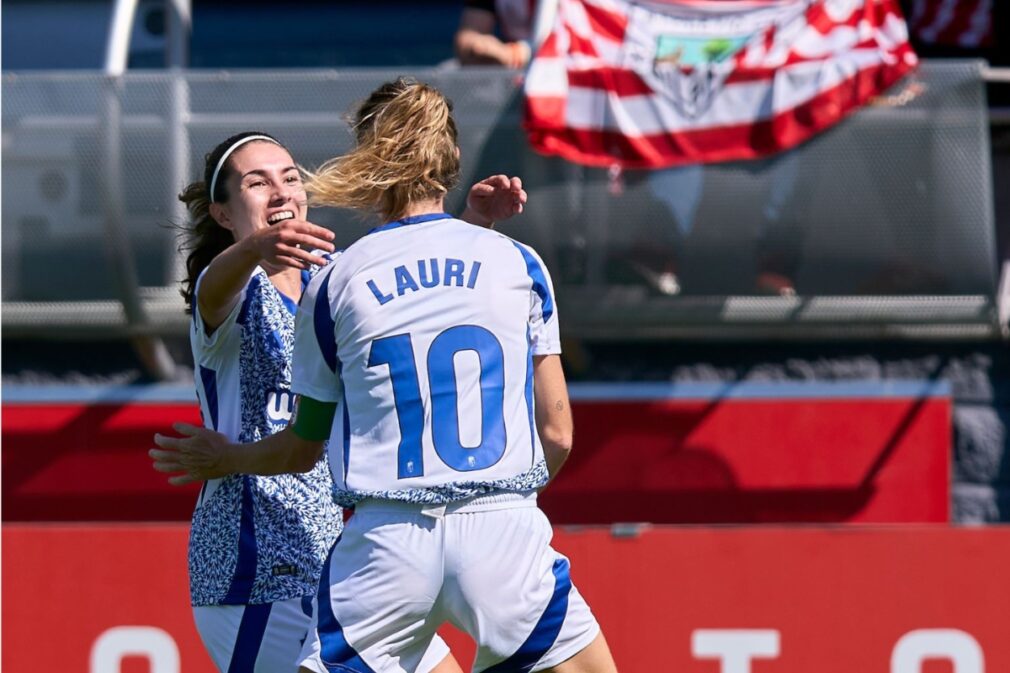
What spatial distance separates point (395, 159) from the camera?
2430mm

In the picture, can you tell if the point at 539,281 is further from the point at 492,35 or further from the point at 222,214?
the point at 492,35

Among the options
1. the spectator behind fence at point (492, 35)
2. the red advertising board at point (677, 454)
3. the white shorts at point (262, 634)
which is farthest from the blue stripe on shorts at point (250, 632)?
the spectator behind fence at point (492, 35)

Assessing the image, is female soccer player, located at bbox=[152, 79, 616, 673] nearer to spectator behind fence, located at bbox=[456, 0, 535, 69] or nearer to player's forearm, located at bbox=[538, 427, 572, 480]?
player's forearm, located at bbox=[538, 427, 572, 480]

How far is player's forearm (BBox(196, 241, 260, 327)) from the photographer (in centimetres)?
251

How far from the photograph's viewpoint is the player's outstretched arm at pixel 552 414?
2.55 m

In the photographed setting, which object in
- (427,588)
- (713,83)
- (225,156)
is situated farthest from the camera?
(713,83)

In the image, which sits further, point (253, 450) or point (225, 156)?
point (225, 156)

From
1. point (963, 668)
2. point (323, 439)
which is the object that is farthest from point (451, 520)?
point (963, 668)

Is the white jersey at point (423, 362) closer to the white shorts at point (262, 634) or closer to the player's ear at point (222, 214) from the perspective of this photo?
the white shorts at point (262, 634)

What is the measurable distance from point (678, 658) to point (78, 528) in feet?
5.57

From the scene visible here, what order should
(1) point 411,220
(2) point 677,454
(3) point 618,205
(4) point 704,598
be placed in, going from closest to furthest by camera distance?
(1) point 411,220 → (4) point 704,598 → (3) point 618,205 → (2) point 677,454

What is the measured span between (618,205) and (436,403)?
2800mm

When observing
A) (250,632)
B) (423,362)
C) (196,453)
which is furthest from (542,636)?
(196,453)

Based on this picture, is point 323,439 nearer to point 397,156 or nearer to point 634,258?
point 397,156
